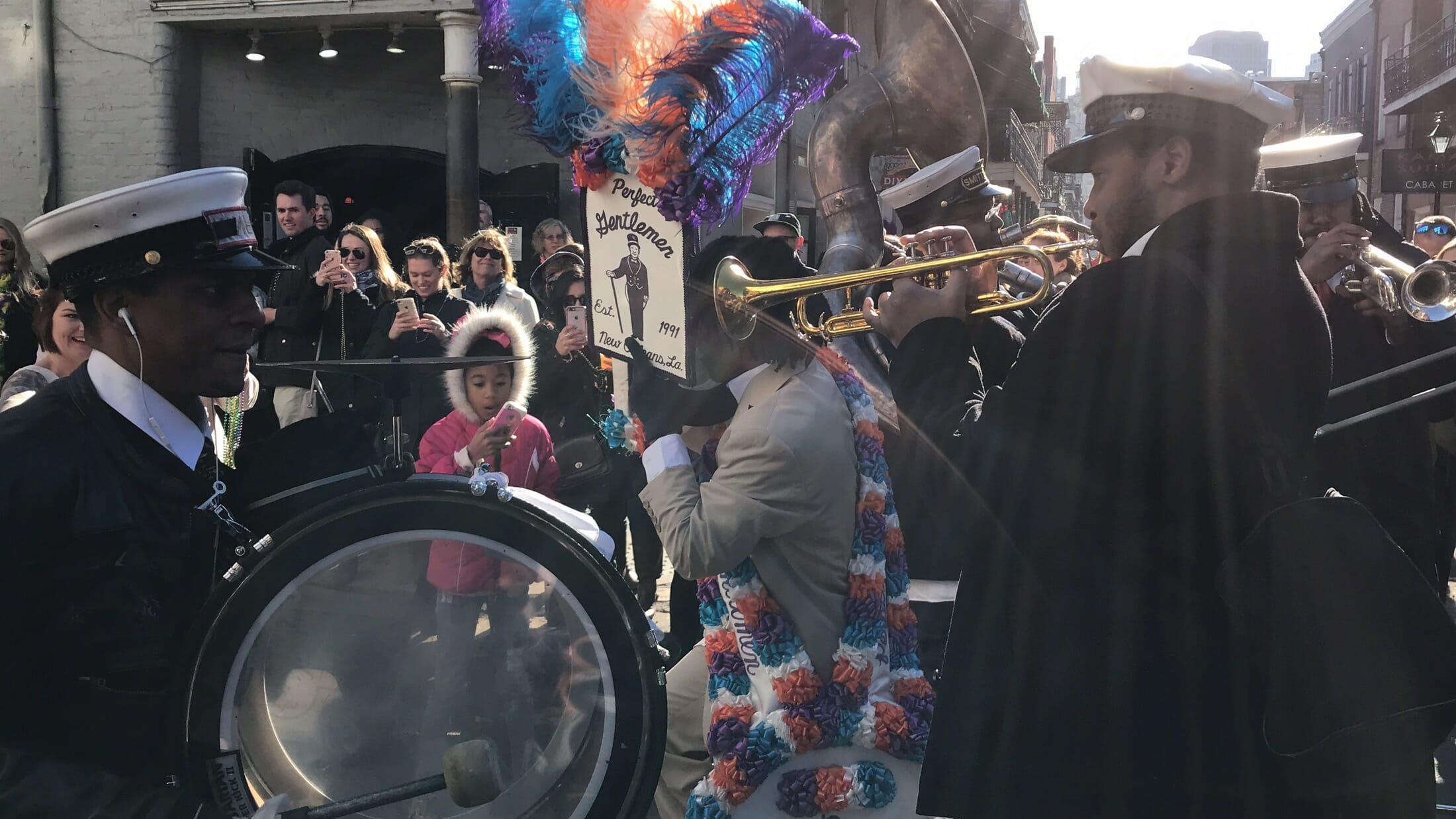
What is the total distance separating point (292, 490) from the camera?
194cm

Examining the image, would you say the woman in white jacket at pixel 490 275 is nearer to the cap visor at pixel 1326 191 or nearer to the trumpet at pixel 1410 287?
the cap visor at pixel 1326 191

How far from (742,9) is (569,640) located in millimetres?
1490

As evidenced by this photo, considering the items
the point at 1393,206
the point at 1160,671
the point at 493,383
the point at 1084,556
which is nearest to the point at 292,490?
the point at 1084,556

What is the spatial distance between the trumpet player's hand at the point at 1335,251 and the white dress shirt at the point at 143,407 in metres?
3.39

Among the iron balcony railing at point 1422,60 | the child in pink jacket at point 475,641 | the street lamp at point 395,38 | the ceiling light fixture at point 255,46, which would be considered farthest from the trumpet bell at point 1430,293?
the iron balcony railing at point 1422,60

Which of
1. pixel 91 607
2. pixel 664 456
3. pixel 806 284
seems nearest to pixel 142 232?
pixel 91 607

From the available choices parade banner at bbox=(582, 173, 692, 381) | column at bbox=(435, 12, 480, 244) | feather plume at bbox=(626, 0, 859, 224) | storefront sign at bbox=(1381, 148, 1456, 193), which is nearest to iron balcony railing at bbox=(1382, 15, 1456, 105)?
storefront sign at bbox=(1381, 148, 1456, 193)

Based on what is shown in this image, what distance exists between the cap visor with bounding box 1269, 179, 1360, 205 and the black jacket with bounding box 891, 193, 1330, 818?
89.2 inches

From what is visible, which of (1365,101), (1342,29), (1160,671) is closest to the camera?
(1160,671)

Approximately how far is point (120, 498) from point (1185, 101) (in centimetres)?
184

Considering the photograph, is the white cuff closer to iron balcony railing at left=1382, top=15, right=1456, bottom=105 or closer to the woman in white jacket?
the woman in white jacket

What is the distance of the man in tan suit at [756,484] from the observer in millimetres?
2504

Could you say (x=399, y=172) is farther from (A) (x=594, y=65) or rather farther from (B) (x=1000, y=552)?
(B) (x=1000, y=552)

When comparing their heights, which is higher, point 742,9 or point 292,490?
point 742,9
